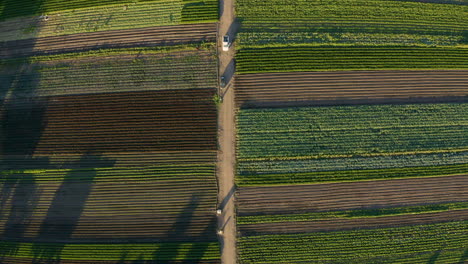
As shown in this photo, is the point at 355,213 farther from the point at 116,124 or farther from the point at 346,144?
the point at 116,124

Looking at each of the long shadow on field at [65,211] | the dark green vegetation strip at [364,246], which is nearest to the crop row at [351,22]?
the dark green vegetation strip at [364,246]

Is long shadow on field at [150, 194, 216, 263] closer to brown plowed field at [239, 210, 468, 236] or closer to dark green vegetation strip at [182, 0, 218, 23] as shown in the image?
brown plowed field at [239, 210, 468, 236]

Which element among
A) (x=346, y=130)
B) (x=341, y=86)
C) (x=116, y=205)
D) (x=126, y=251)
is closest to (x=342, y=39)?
(x=341, y=86)

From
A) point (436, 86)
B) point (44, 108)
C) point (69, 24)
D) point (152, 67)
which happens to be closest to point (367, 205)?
point (436, 86)

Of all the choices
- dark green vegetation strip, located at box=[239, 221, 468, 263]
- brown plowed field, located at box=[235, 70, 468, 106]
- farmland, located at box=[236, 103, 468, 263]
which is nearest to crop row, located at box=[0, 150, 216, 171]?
farmland, located at box=[236, 103, 468, 263]

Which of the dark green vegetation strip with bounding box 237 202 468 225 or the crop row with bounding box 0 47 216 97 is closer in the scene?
the dark green vegetation strip with bounding box 237 202 468 225

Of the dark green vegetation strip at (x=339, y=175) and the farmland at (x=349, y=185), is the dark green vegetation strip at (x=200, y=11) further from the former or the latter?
the dark green vegetation strip at (x=339, y=175)
